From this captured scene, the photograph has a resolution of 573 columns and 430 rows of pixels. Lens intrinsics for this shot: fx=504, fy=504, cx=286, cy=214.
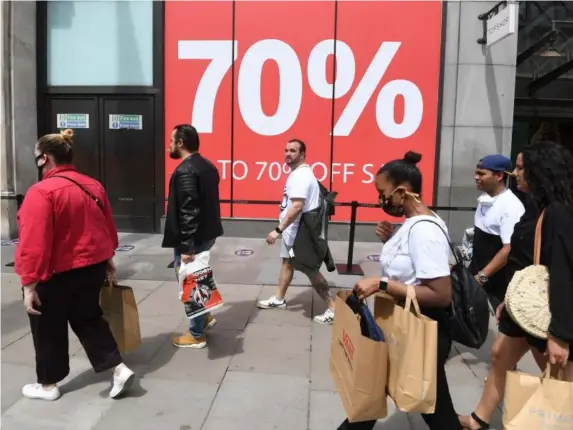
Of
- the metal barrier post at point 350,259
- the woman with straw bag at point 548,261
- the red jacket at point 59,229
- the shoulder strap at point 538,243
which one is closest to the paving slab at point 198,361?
the red jacket at point 59,229

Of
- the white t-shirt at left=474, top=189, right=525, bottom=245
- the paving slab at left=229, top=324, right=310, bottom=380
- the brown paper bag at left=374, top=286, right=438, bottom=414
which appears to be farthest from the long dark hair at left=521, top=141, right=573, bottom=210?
the paving slab at left=229, top=324, right=310, bottom=380

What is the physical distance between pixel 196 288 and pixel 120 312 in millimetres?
603

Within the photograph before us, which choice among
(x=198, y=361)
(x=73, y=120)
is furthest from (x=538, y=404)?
(x=73, y=120)

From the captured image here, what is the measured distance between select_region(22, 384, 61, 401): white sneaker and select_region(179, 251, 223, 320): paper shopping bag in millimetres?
1087

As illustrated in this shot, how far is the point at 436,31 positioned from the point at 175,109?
16.2ft

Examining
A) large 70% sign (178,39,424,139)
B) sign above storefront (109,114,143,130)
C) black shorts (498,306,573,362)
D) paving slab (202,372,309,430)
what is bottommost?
paving slab (202,372,309,430)

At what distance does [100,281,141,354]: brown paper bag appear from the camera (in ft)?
12.3

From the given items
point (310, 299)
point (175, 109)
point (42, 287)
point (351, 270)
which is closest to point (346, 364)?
point (42, 287)

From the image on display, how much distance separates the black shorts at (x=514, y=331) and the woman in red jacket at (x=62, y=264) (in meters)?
2.40

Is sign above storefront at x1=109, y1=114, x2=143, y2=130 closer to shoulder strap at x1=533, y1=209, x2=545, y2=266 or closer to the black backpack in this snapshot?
the black backpack

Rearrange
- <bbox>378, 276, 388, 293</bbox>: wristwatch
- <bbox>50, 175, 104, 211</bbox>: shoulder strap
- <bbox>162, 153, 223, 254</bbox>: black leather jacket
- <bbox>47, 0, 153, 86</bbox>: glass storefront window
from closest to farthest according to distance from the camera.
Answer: <bbox>378, 276, 388, 293</bbox>: wristwatch, <bbox>50, 175, 104, 211</bbox>: shoulder strap, <bbox>162, 153, 223, 254</bbox>: black leather jacket, <bbox>47, 0, 153, 86</bbox>: glass storefront window

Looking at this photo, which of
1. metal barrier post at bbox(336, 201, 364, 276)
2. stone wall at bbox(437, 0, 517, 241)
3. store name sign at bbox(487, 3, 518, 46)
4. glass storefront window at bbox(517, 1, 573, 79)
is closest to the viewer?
metal barrier post at bbox(336, 201, 364, 276)

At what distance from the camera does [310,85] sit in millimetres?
9180

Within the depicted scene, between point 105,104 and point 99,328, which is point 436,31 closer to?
point 105,104
